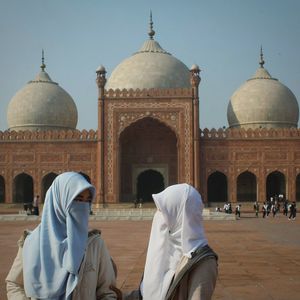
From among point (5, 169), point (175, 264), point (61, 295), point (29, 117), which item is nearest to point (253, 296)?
point (175, 264)

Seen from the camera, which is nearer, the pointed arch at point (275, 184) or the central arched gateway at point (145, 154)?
the central arched gateway at point (145, 154)

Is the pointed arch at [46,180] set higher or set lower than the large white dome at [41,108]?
lower

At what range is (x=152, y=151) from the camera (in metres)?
24.2

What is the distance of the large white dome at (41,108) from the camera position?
27000 millimetres

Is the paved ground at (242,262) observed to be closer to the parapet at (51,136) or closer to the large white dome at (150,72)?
the parapet at (51,136)

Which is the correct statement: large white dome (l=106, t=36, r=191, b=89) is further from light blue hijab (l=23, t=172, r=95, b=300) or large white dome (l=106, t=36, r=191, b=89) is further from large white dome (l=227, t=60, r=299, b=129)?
light blue hijab (l=23, t=172, r=95, b=300)

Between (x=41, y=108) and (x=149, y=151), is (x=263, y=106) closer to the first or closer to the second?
(x=149, y=151)

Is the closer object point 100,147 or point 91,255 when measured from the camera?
point 91,255

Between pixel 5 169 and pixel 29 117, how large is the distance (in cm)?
440

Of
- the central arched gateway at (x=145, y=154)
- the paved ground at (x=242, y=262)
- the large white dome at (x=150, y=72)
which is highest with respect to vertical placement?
the large white dome at (x=150, y=72)

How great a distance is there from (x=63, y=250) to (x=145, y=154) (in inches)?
870

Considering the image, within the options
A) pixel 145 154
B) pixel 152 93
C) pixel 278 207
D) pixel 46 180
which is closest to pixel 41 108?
pixel 46 180

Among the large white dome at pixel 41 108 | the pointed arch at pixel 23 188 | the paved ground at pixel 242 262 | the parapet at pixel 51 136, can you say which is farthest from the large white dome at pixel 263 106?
the paved ground at pixel 242 262

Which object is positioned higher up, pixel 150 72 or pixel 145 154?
pixel 150 72
